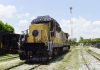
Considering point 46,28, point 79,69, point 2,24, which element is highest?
point 2,24

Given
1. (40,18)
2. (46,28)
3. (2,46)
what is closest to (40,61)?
(46,28)

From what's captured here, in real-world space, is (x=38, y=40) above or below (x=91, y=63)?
above

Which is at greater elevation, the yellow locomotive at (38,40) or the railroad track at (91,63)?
the yellow locomotive at (38,40)

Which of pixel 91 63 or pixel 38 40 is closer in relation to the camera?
pixel 91 63

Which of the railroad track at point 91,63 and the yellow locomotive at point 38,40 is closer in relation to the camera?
the railroad track at point 91,63

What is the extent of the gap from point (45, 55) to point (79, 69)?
5.45 meters

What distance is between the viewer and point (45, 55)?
22656mm

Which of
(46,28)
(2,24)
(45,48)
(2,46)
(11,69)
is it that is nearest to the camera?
(11,69)

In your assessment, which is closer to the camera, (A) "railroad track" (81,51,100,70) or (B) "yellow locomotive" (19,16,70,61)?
(A) "railroad track" (81,51,100,70)

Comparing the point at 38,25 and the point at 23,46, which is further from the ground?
the point at 38,25

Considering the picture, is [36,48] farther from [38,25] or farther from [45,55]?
[38,25]

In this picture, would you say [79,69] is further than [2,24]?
No

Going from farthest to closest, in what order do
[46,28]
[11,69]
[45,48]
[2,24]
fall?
1. [2,24]
2. [46,28]
3. [45,48]
4. [11,69]

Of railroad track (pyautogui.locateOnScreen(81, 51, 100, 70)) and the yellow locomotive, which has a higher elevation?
the yellow locomotive
